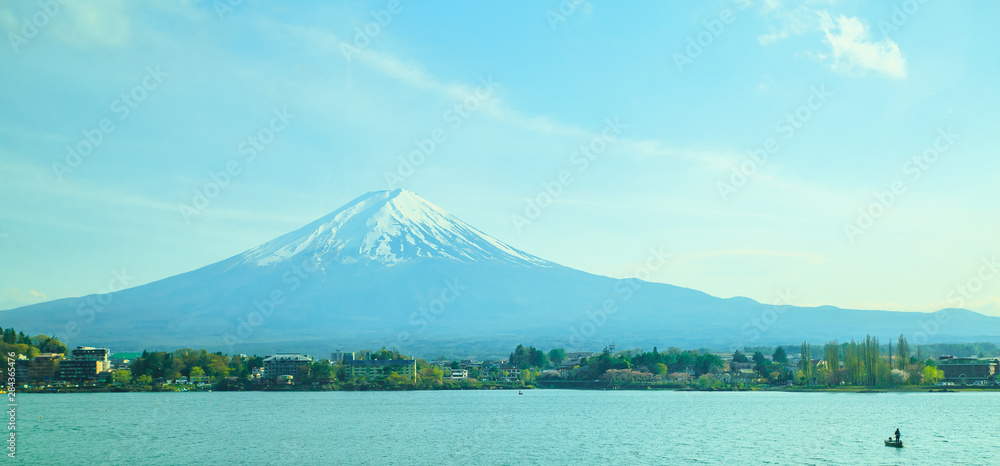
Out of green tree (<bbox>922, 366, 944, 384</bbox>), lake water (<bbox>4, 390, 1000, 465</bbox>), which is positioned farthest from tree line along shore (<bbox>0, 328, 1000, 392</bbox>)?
lake water (<bbox>4, 390, 1000, 465</bbox>)

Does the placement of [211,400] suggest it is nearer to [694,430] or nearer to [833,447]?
[694,430]

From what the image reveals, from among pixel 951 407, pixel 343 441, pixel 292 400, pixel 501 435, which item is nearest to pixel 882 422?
pixel 951 407

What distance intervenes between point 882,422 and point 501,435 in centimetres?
2642

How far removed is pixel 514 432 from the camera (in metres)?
57.2

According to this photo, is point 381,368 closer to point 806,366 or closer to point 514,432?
point 806,366

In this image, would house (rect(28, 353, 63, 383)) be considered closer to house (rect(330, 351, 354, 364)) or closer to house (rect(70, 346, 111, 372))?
house (rect(70, 346, 111, 372))

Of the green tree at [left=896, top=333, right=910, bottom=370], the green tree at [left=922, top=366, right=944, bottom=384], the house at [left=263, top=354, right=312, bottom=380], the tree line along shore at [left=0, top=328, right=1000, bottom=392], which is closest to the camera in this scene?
the green tree at [left=896, top=333, right=910, bottom=370]

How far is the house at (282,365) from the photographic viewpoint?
133 metres

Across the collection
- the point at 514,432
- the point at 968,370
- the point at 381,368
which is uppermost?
the point at 968,370

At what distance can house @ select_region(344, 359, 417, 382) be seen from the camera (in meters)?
134

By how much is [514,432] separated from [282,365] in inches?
3362

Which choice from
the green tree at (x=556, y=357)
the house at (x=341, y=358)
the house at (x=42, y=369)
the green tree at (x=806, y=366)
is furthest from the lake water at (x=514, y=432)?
the green tree at (x=556, y=357)

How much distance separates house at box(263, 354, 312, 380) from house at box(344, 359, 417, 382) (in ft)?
23.4

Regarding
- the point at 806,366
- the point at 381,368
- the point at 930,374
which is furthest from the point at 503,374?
the point at 930,374
